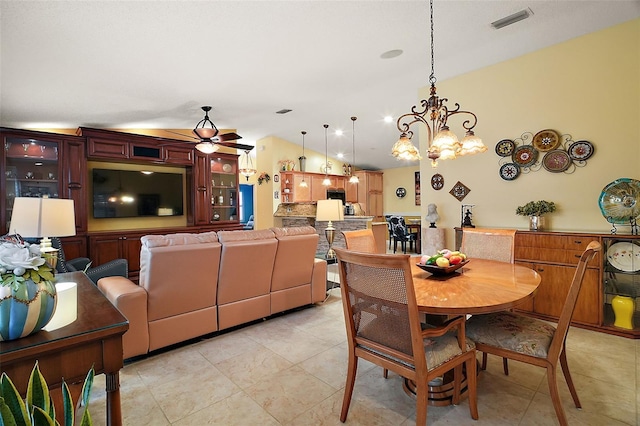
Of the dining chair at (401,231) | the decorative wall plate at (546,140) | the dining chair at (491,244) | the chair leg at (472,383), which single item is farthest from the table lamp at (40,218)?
the dining chair at (401,231)

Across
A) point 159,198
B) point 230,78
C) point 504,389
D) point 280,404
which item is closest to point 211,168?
point 159,198

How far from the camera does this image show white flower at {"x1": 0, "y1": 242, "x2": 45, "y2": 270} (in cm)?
95

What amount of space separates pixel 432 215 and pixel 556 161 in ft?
5.14

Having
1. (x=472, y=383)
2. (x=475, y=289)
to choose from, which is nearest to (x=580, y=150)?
(x=475, y=289)

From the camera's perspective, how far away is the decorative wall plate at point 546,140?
138 inches

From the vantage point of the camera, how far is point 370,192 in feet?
33.2

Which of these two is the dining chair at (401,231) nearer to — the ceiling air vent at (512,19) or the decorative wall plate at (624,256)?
the decorative wall plate at (624,256)

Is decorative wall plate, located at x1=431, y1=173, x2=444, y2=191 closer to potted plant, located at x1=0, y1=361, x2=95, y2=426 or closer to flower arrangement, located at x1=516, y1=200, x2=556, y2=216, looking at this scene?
flower arrangement, located at x1=516, y1=200, x2=556, y2=216

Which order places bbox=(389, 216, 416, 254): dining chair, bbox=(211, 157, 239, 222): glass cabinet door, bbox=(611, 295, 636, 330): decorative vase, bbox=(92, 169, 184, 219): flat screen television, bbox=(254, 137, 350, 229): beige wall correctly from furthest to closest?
A: bbox=(254, 137, 350, 229): beige wall, bbox=(389, 216, 416, 254): dining chair, bbox=(211, 157, 239, 222): glass cabinet door, bbox=(92, 169, 184, 219): flat screen television, bbox=(611, 295, 636, 330): decorative vase

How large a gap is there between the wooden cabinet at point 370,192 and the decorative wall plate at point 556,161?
20.8ft

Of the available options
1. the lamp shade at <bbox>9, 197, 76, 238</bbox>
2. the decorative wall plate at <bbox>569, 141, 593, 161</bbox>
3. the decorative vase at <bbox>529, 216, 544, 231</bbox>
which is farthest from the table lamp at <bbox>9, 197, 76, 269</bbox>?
the decorative wall plate at <bbox>569, 141, 593, 161</bbox>

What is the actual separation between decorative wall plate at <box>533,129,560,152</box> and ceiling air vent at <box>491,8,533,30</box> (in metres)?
1.30

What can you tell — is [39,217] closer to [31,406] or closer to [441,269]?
[31,406]

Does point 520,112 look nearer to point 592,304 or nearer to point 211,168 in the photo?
point 592,304
